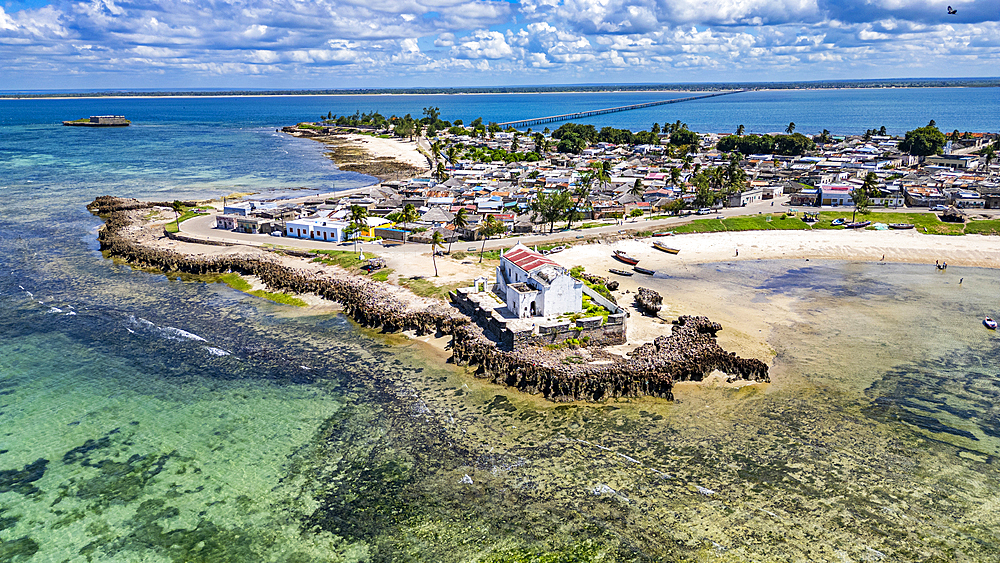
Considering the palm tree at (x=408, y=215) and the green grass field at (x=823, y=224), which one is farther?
the green grass field at (x=823, y=224)

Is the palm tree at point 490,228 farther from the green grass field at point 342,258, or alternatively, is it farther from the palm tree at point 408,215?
the green grass field at point 342,258

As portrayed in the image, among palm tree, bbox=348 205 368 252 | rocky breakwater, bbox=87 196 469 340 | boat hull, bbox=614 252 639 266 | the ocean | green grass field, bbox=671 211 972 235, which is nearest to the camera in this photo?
the ocean

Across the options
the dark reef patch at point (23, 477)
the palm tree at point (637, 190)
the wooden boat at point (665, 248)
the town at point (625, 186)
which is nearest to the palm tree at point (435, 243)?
the town at point (625, 186)

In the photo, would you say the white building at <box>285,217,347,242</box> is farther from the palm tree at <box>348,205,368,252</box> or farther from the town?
the palm tree at <box>348,205,368,252</box>

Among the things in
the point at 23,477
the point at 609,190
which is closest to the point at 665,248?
the point at 609,190

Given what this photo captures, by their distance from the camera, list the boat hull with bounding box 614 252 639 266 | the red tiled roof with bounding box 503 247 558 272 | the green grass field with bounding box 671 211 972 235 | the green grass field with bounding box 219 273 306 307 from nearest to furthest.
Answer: the red tiled roof with bounding box 503 247 558 272 < the green grass field with bounding box 219 273 306 307 < the boat hull with bounding box 614 252 639 266 < the green grass field with bounding box 671 211 972 235

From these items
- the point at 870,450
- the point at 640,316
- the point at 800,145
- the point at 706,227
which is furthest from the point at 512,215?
the point at 800,145

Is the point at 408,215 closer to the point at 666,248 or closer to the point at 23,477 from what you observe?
the point at 666,248

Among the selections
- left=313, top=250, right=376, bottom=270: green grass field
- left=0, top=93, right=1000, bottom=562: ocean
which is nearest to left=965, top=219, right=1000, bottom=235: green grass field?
left=0, top=93, right=1000, bottom=562: ocean
